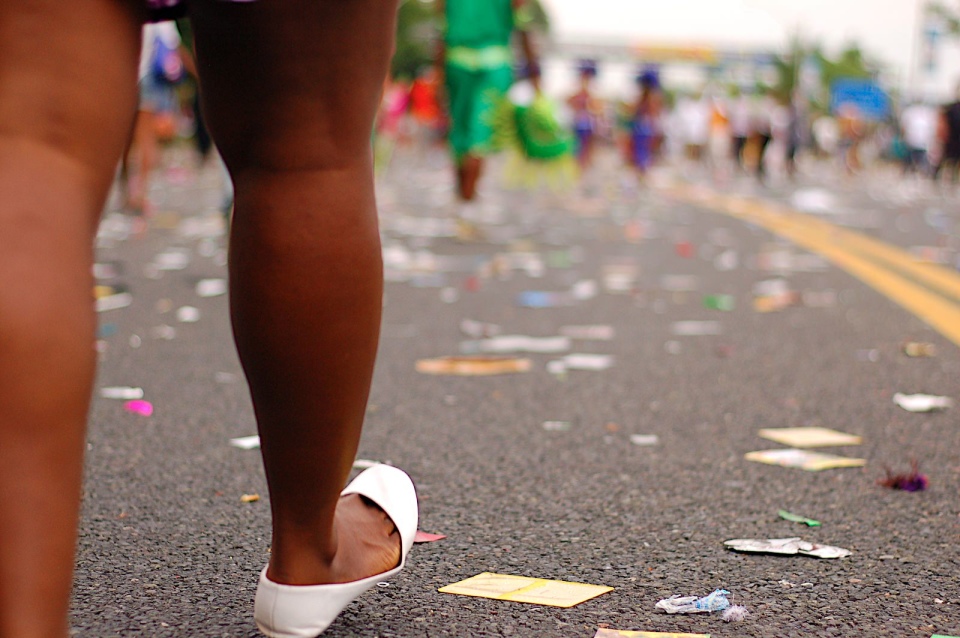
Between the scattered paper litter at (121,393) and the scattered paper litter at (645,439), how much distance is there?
135 centimetres

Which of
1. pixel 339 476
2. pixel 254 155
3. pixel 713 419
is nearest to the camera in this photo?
pixel 254 155

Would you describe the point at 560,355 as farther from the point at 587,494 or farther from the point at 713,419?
the point at 587,494

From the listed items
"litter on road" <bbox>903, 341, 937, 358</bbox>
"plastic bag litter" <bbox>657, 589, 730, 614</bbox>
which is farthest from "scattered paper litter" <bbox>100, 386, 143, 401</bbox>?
"litter on road" <bbox>903, 341, 937, 358</bbox>

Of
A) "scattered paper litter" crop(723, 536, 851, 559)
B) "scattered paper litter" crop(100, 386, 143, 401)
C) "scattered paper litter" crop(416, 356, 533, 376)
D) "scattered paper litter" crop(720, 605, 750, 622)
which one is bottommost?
"scattered paper litter" crop(416, 356, 533, 376)

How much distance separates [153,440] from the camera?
9.93ft

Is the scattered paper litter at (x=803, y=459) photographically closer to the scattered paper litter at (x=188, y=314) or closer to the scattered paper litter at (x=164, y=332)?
the scattered paper litter at (x=164, y=332)

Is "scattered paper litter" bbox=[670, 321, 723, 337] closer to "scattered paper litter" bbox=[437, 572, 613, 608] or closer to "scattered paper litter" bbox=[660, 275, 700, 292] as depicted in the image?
"scattered paper litter" bbox=[660, 275, 700, 292]

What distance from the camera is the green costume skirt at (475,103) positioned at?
910cm

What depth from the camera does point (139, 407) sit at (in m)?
3.40

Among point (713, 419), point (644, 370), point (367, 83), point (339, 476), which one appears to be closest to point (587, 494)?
point (713, 419)

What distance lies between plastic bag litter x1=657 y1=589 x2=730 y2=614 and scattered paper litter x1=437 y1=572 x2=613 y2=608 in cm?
Answer: 10

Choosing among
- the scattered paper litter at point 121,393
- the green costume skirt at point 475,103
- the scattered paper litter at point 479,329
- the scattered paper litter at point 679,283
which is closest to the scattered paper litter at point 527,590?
the scattered paper litter at point 121,393

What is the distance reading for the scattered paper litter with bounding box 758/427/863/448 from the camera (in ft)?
10.1

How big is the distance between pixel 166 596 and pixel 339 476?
0.49 m
